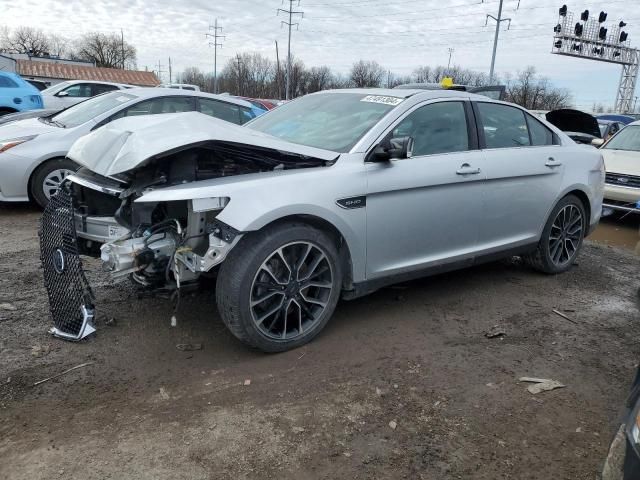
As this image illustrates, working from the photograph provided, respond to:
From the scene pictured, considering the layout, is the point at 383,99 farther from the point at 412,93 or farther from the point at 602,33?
the point at 602,33

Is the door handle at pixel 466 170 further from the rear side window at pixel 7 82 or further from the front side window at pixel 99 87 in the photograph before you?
the front side window at pixel 99 87

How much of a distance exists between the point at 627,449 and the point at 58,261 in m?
3.31

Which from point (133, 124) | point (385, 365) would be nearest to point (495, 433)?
point (385, 365)

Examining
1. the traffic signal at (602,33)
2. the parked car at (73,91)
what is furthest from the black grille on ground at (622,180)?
the traffic signal at (602,33)

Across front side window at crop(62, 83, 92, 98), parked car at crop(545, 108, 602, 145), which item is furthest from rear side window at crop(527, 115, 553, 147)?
front side window at crop(62, 83, 92, 98)

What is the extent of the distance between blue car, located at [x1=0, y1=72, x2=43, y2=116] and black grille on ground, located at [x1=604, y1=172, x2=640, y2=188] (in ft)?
41.0

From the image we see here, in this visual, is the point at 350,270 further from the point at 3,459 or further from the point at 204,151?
the point at 3,459

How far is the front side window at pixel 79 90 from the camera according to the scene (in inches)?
605

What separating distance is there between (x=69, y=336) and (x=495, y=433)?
2.69m

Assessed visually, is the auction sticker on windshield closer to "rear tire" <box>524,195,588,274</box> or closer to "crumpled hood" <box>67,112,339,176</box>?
"crumpled hood" <box>67,112,339,176</box>

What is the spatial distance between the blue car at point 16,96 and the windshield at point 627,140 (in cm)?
1267

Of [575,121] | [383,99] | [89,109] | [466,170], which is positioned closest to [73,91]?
[89,109]

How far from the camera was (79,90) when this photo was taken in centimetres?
1545

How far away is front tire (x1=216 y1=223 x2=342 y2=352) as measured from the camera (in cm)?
310
